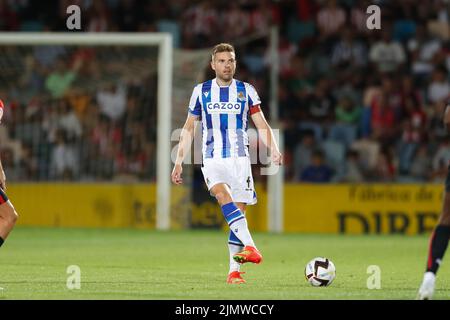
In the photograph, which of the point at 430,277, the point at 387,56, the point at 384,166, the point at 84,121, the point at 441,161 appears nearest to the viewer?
the point at 430,277

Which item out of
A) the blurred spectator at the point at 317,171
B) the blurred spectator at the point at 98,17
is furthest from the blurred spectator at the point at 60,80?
the blurred spectator at the point at 317,171

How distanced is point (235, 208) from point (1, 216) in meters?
2.05

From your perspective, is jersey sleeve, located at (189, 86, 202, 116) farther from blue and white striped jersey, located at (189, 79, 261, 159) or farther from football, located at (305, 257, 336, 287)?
football, located at (305, 257, 336, 287)

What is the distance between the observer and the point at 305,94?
22.7 metres

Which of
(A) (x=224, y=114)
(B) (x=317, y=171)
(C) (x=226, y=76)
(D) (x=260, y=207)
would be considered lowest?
(D) (x=260, y=207)

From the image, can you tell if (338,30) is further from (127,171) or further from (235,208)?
(235,208)

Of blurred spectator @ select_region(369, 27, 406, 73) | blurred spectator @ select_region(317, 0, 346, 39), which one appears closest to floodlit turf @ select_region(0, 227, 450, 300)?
blurred spectator @ select_region(369, 27, 406, 73)

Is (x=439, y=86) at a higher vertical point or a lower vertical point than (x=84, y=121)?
higher

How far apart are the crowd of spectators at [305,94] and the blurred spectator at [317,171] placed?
19 millimetres

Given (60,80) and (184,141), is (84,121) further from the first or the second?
(184,141)

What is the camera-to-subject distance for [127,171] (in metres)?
21.4

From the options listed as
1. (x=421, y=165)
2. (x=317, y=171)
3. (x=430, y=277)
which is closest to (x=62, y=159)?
(x=317, y=171)

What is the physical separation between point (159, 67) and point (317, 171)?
11.6 ft

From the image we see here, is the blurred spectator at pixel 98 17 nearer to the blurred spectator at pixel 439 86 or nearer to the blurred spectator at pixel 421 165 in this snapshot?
the blurred spectator at pixel 439 86
